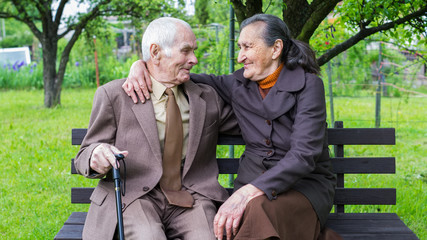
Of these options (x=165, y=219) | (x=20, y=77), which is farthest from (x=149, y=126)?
(x=20, y=77)

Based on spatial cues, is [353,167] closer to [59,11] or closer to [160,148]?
[160,148]

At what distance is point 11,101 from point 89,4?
3.33 meters

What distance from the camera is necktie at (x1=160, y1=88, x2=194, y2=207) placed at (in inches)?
122

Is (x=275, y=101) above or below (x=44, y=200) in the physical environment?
above

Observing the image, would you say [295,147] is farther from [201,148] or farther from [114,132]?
[114,132]

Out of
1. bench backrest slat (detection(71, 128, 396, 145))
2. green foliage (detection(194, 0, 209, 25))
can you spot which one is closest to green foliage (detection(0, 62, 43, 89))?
green foliage (detection(194, 0, 209, 25))

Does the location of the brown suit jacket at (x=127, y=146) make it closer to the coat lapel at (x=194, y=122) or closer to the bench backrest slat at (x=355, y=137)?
the coat lapel at (x=194, y=122)

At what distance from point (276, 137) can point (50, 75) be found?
9.62 m

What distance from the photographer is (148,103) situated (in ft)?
10.2

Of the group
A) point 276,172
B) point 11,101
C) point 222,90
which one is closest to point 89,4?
point 11,101

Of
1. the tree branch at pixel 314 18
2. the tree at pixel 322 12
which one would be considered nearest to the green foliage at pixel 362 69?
the tree at pixel 322 12

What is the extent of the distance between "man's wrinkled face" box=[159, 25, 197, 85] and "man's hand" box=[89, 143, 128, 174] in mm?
569

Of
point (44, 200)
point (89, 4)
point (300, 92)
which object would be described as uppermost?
point (89, 4)

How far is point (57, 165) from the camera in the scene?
657cm
